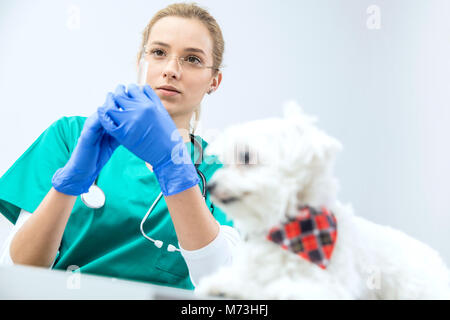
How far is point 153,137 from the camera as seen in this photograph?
725 mm

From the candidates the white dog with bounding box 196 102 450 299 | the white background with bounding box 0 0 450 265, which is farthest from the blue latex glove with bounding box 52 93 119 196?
the white background with bounding box 0 0 450 265

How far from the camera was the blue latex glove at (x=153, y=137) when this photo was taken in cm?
72

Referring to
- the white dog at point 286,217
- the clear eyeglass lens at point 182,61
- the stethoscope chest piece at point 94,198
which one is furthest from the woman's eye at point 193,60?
the white dog at point 286,217

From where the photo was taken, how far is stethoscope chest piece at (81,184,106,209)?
3.09ft

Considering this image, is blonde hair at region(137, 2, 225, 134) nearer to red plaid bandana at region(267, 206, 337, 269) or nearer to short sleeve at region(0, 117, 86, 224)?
short sleeve at region(0, 117, 86, 224)

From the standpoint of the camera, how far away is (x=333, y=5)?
1.47m

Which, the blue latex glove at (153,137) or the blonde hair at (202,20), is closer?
the blue latex glove at (153,137)

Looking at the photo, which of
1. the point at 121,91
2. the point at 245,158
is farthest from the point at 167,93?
the point at 245,158

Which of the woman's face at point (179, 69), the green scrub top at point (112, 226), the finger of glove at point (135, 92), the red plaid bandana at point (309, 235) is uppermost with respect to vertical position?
the woman's face at point (179, 69)

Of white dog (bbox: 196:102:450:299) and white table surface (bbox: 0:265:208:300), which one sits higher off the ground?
white dog (bbox: 196:102:450:299)

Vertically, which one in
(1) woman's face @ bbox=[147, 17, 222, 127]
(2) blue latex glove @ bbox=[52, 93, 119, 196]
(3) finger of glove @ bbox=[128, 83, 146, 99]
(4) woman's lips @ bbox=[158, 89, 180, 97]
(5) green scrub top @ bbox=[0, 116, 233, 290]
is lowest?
(5) green scrub top @ bbox=[0, 116, 233, 290]

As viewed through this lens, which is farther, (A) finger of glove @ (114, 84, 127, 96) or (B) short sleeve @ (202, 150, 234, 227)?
(B) short sleeve @ (202, 150, 234, 227)

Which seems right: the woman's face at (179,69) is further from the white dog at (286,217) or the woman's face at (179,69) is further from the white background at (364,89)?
the white dog at (286,217)
